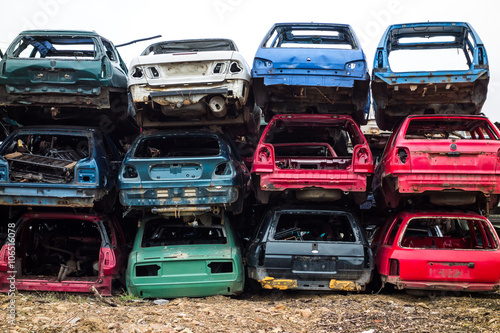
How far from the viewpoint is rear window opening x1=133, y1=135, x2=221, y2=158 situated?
8328mm

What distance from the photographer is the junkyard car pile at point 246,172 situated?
6.61m

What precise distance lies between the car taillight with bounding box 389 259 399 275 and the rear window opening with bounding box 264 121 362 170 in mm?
1710

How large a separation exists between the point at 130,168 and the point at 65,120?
2.77 meters

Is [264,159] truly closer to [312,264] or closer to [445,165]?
[312,264]

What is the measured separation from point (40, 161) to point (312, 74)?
4531 mm

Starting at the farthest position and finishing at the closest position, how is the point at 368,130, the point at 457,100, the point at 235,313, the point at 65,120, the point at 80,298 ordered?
the point at 368,130 < the point at 65,120 < the point at 457,100 < the point at 80,298 < the point at 235,313

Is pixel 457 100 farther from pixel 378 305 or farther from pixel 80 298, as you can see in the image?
pixel 80 298

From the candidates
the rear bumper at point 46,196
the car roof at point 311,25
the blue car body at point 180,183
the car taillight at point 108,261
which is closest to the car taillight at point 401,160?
the blue car body at point 180,183

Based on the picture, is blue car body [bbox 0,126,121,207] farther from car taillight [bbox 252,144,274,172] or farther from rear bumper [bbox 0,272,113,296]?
car taillight [bbox 252,144,274,172]

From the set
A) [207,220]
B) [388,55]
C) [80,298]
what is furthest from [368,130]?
[80,298]

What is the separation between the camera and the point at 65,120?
931 cm

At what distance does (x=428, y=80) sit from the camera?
305 inches

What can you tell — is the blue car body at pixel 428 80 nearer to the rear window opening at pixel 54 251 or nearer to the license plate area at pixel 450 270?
the license plate area at pixel 450 270

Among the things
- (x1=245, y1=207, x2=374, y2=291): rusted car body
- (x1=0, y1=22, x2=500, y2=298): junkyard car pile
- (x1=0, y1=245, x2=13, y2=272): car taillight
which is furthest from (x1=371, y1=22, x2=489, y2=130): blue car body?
(x1=0, y1=245, x2=13, y2=272): car taillight
